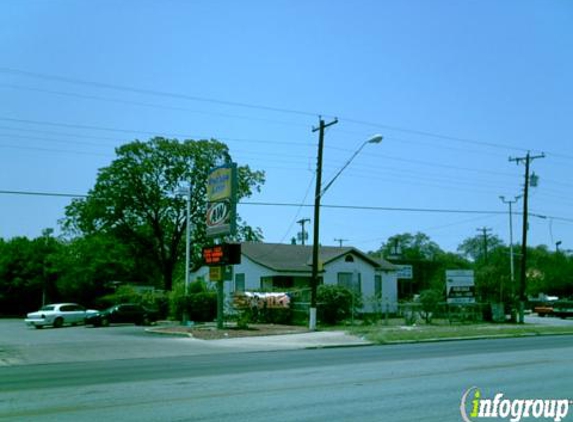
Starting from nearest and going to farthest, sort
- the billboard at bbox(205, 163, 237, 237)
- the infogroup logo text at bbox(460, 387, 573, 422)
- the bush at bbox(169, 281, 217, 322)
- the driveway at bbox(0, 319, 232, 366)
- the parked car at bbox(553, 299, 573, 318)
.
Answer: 1. the infogroup logo text at bbox(460, 387, 573, 422)
2. the driveway at bbox(0, 319, 232, 366)
3. the billboard at bbox(205, 163, 237, 237)
4. the bush at bbox(169, 281, 217, 322)
5. the parked car at bbox(553, 299, 573, 318)

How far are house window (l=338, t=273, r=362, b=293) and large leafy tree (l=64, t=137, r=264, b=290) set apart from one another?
17.3 m

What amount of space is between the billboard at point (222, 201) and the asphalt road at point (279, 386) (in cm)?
1299

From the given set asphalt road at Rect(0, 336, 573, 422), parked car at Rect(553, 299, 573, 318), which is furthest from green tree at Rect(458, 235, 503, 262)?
asphalt road at Rect(0, 336, 573, 422)

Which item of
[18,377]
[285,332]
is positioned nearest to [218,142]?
[285,332]

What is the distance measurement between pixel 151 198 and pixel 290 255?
16.1 meters

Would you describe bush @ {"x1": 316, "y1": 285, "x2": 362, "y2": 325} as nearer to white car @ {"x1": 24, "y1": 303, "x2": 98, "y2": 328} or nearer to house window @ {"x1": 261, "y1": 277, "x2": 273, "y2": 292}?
house window @ {"x1": 261, "y1": 277, "x2": 273, "y2": 292}

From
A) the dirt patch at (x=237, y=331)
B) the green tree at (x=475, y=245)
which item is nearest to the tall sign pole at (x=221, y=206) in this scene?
the dirt patch at (x=237, y=331)

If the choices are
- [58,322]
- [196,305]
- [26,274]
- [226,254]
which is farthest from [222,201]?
[26,274]

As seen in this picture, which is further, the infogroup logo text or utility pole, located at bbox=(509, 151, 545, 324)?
utility pole, located at bbox=(509, 151, 545, 324)

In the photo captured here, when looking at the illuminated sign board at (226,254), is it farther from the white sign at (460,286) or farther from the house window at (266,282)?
the white sign at (460,286)

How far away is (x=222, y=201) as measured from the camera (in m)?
32.9

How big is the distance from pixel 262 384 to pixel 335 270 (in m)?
33.6

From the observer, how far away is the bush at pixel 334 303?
35469 millimetres

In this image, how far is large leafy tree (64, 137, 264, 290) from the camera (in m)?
57.8
